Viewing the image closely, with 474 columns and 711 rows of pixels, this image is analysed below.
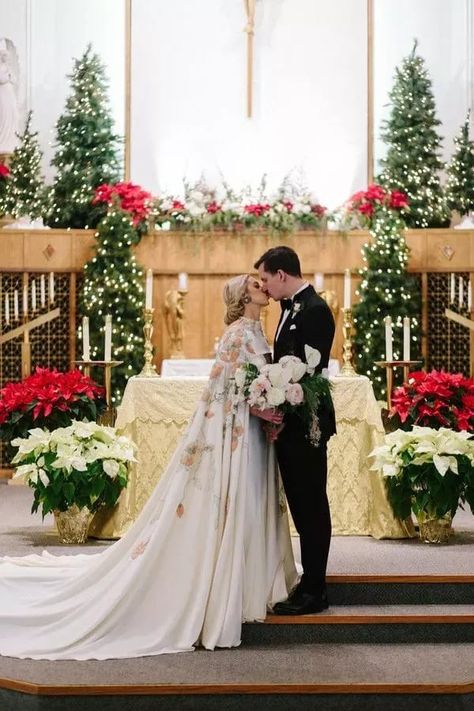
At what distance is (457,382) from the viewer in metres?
7.21

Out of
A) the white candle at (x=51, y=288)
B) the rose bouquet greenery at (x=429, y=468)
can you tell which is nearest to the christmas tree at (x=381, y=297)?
the white candle at (x=51, y=288)

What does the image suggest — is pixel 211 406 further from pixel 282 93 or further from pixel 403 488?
pixel 282 93

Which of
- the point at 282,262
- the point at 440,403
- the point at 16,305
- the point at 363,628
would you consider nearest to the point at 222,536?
the point at 363,628

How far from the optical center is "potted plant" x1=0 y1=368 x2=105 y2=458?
7348 millimetres

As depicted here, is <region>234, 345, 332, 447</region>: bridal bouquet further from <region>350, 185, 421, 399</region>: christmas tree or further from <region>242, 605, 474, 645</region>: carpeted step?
<region>350, 185, 421, 399</region>: christmas tree

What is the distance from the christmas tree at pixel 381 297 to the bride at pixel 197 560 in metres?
5.55

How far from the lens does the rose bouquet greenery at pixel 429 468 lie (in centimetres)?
669

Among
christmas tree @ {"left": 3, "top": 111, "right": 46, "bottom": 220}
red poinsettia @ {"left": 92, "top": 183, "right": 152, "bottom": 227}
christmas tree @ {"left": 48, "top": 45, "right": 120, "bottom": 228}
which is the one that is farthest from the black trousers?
christmas tree @ {"left": 3, "top": 111, "right": 46, "bottom": 220}

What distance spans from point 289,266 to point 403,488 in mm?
2076

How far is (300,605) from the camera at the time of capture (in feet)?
17.6

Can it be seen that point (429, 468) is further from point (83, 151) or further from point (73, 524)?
point (83, 151)

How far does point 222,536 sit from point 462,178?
7510 millimetres

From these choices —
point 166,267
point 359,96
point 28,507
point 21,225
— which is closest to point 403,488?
point 28,507

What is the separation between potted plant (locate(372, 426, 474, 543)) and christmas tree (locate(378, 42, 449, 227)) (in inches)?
200
